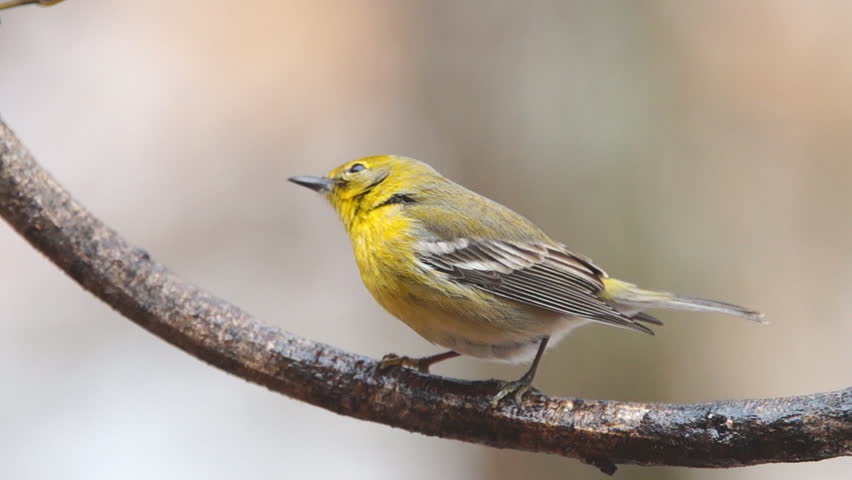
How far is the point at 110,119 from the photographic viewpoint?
6.98 meters

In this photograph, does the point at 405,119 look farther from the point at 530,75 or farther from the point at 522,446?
the point at 522,446

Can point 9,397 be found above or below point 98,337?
below

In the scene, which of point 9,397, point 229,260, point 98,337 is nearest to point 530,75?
point 229,260

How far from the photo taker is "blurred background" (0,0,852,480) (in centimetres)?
614

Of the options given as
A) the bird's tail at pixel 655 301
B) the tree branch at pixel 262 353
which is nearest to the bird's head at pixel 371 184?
the tree branch at pixel 262 353

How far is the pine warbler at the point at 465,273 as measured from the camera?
3.38 metres

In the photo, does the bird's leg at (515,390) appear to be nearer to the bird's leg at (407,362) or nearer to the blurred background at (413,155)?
the bird's leg at (407,362)

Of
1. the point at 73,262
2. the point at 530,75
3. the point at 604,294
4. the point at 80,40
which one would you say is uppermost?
the point at 530,75

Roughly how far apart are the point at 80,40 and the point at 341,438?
13.7 feet

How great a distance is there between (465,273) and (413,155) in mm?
3600

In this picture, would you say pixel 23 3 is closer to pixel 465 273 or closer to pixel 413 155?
Result: pixel 465 273

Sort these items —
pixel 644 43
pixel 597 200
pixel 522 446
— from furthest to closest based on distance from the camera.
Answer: pixel 644 43
pixel 597 200
pixel 522 446

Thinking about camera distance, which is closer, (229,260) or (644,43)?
(644,43)

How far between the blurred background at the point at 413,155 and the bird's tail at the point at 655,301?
1751 millimetres
